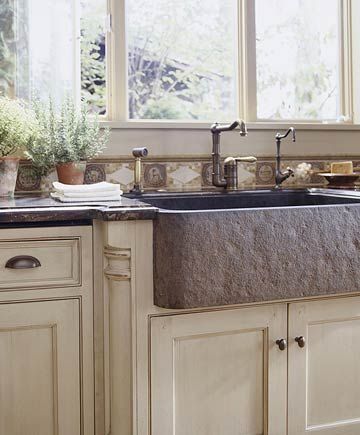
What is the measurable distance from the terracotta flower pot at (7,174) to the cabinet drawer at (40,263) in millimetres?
491

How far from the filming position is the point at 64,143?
2158 mm

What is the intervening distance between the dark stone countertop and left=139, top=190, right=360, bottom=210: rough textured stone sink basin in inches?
20.8

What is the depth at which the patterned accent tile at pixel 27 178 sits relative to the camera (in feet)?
7.45

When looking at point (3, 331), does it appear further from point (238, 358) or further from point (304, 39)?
point (304, 39)

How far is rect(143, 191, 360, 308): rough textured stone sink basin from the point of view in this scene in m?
1.56

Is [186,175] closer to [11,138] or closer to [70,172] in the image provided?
[70,172]

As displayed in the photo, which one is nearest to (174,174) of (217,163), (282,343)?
(217,163)

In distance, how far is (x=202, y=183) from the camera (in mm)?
2523

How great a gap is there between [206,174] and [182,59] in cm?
53

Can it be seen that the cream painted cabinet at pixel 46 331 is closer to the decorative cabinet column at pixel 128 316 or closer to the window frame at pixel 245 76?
the decorative cabinet column at pixel 128 316

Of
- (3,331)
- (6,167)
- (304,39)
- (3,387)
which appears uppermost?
(304,39)

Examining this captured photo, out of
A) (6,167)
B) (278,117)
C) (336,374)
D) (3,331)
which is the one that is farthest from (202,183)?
(3,331)

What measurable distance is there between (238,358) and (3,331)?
673mm

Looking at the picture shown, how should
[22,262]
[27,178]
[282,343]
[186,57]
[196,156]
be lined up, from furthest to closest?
1. [186,57]
2. [196,156]
3. [27,178]
4. [282,343]
5. [22,262]
